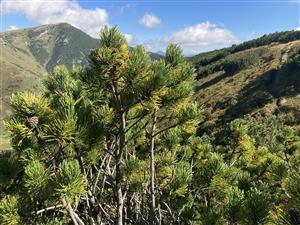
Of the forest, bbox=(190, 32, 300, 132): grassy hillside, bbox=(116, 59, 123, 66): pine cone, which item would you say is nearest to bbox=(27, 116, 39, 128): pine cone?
the forest

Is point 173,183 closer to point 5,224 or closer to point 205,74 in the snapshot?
point 5,224

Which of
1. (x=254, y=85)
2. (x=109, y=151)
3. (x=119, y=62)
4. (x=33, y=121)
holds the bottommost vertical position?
(x=254, y=85)

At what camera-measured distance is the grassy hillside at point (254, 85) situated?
113 meters

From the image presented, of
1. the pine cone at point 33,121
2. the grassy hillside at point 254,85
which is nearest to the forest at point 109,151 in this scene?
the pine cone at point 33,121

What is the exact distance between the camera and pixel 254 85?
13475 cm

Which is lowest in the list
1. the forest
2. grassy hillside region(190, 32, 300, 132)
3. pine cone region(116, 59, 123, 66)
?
grassy hillside region(190, 32, 300, 132)

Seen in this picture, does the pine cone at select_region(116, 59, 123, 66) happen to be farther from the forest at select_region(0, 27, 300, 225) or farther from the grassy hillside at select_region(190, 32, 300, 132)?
the grassy hillside at select_region(190, 32, 300, 132)

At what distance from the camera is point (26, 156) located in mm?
5578

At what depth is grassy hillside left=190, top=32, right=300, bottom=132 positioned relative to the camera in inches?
4434

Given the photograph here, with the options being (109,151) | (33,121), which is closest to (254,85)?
(109,151)

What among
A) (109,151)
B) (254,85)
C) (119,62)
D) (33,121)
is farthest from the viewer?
(254,85)

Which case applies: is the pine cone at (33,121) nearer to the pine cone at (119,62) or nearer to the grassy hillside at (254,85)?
the pine cone at (119,62)

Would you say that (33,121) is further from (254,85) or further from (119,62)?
(254,85)

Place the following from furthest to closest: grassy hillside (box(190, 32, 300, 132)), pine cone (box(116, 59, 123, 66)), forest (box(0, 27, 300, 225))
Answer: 1. grassy hillside (box(190, 32, 300, 132))
2. pine cone (box(116, 59, 123, 66))
3. forest (box(0, 27, 300, 225))
